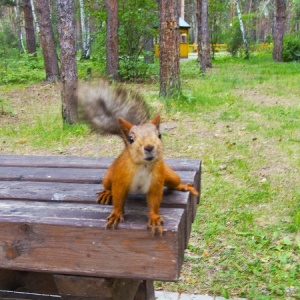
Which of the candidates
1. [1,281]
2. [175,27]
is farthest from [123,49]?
[1,281]

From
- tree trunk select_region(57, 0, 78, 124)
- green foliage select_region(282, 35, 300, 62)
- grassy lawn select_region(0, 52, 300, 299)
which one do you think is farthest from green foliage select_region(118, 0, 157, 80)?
green foliage select_region(282, 35, 300, 62)

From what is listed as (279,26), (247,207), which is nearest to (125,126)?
(247,207)

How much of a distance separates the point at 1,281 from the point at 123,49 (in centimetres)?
1078

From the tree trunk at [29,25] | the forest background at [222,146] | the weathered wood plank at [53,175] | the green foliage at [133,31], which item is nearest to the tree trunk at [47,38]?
the forest background at [222,146]

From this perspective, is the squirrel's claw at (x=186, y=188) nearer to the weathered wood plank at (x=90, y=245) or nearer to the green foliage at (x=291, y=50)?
the weathered wood plank at (x=90, y=245)

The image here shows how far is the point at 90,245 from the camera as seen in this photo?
152 cm

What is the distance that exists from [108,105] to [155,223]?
613mm

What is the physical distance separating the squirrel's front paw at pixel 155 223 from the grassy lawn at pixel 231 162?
636 mm

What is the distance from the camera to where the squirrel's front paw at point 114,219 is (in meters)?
1.52

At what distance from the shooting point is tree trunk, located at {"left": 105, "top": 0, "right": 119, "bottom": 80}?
11289 millimetres

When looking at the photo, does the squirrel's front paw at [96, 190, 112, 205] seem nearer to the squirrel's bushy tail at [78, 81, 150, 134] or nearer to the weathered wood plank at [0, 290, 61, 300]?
the squirrel's bushy tail at [78, 81, 150, 134]

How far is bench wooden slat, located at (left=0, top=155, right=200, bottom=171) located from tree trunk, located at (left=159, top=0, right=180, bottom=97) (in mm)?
5615

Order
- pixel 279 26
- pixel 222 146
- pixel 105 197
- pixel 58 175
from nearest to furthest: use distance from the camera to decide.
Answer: pixel 105 197 → pixel 58 175 → pixel 222 146 → pixel 279 26

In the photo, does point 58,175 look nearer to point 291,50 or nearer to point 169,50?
point 169,50
